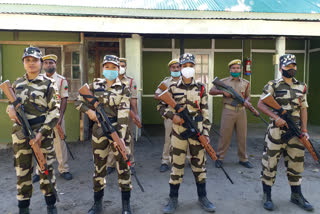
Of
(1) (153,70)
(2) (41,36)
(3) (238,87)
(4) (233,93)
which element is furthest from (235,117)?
(2) (41,36)

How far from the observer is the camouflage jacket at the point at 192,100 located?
3.17 metres

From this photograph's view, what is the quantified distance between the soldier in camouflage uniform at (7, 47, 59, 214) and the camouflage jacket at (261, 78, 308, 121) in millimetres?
2583

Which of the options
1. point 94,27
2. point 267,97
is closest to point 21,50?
point 94,27

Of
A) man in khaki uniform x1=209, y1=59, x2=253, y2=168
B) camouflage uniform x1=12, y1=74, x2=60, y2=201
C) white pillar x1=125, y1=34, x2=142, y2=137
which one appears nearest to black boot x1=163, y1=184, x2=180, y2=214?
camouflage uniform x1=12, y1=74, x2=60, y2=201

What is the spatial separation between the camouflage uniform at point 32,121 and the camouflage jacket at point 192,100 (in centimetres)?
133

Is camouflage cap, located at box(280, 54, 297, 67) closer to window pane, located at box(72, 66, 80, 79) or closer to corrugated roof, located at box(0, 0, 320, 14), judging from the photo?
corrugated roof, located at box(0, 0, 320, 14)

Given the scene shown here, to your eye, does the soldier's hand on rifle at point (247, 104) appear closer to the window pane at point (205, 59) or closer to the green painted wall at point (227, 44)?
the window pane at point (205, 59)

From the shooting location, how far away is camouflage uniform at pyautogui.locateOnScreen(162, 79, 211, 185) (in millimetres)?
3150

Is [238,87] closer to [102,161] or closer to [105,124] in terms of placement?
[105,124]

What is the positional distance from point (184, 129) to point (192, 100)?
37 cm

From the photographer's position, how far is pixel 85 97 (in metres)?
2.99

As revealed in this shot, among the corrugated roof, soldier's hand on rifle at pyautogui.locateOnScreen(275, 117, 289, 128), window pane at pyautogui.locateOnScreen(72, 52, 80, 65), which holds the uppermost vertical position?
the corrugated roof

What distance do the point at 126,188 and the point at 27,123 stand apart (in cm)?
129

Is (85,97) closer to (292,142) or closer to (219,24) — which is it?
(292,142)
